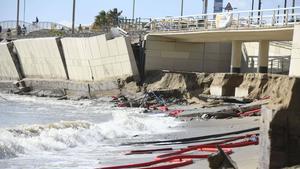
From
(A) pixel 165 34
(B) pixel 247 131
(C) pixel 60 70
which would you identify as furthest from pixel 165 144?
(C) pixel 60 70

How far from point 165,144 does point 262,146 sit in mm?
6959

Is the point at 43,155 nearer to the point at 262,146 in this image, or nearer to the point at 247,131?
the point at 247,131

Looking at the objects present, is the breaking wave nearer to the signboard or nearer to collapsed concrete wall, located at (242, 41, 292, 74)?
collapsed concrete wall, located at (242, 41, 292, 74)

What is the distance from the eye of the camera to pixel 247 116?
24.5 meters

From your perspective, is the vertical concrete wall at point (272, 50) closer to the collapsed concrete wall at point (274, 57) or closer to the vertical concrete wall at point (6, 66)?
the collapsed concrete wall at point (274, 57)

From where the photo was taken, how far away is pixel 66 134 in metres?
20.0

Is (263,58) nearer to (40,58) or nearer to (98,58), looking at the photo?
(98,58)

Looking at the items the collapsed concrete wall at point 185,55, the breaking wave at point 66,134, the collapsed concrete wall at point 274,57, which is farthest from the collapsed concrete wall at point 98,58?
the breaking wave at point 66,134

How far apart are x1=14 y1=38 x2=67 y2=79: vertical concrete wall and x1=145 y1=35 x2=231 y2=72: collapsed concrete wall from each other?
13.9 m

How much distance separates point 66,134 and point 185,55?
27.7 metres

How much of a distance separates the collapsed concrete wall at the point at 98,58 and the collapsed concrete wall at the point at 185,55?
173 centimetres

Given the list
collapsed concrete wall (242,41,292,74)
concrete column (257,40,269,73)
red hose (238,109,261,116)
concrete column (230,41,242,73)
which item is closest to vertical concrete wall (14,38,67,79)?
collapsed concrete wall (242,41,292,74)

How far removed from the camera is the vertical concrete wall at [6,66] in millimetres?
65375

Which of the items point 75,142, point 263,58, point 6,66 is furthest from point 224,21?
point 6,66
